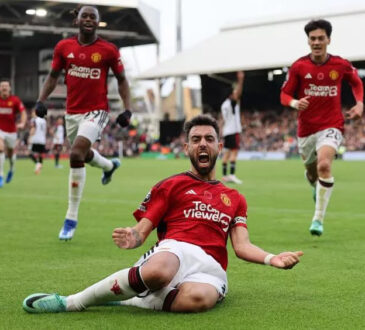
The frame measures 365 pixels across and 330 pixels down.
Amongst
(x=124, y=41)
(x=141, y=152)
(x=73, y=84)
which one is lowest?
(x=141, y=152)

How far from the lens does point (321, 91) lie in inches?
371

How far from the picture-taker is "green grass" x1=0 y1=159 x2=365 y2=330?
14.6 feet

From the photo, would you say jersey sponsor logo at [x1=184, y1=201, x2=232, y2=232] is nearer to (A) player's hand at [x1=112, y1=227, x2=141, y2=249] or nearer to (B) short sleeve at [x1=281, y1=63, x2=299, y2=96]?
(A) player's hand at [x1=112, y1=227, x2=141, y2=249]

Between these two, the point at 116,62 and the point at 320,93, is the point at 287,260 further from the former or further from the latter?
the point at 320,93

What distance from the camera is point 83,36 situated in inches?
345

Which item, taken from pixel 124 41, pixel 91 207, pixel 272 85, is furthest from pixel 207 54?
pixel 91 207

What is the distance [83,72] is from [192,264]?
458 centimetres

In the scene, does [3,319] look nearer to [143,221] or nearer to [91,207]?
[143,221]

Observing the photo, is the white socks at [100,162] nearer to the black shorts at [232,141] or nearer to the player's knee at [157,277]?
the player's knee at [157,277]

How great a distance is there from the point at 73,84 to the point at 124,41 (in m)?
53.1

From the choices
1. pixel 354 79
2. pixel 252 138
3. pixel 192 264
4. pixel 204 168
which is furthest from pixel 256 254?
pixel 252 138

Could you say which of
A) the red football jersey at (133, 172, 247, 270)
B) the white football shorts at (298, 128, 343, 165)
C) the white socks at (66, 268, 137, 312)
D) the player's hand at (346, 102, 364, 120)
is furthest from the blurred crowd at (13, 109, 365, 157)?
the white socks at (66, 268, 137, 312)

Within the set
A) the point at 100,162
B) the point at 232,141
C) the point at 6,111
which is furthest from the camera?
the point at 232,141

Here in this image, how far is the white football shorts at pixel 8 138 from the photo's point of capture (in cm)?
1812
